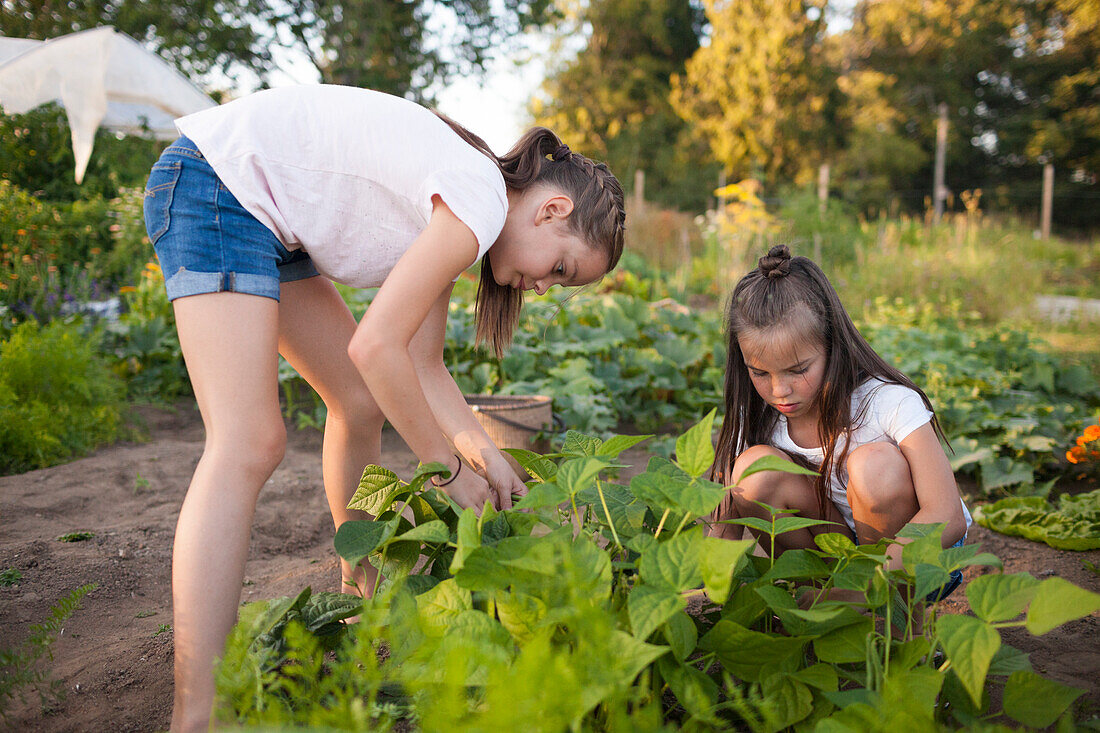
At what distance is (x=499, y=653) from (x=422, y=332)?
2.93 feet

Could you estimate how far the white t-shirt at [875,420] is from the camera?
1535 millimetres

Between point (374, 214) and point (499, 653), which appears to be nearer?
point (499, 653)

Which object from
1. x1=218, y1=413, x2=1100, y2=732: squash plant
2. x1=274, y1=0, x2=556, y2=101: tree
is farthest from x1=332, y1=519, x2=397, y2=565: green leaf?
x1=274, y1=0, x2=556, y2=101: tree

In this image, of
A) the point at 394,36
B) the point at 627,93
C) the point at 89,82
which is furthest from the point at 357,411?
the point at 627,93

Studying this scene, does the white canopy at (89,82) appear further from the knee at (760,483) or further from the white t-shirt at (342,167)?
the knee at (760,483)

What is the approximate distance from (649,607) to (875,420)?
0.92 m

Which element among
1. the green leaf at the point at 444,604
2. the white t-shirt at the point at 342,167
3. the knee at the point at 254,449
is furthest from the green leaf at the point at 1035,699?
the knee at the point at 254,449

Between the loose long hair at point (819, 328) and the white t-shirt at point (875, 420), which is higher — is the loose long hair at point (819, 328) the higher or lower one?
the higher one

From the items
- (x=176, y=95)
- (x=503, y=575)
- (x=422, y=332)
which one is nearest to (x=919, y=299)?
(x=422, y=332)

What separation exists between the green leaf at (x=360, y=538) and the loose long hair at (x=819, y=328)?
84 centimetres

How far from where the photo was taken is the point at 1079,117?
18.6 m

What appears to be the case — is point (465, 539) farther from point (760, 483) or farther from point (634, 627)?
point (760, 483)

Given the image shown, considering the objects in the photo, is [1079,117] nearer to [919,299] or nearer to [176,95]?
[919,299]

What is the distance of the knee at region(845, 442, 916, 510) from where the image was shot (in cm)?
149
